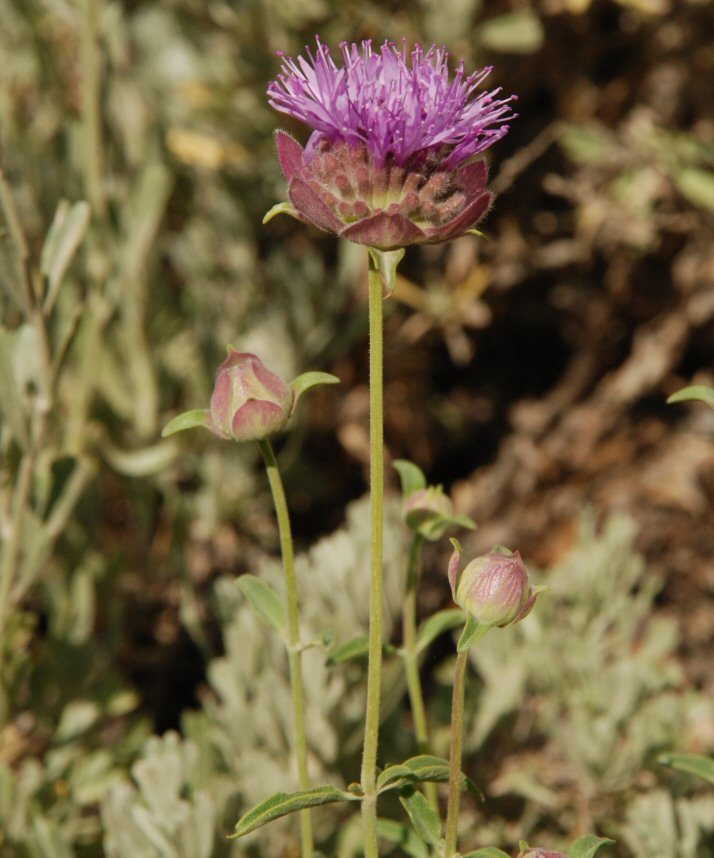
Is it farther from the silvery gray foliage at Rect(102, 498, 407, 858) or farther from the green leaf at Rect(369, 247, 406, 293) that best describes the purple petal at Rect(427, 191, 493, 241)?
the silvery gray foliage at Rect(102, 498, 407, 858)

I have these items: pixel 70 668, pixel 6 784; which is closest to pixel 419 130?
pixel 6 784

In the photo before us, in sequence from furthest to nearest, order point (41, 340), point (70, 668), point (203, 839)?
point (70, 668) → point (41, 340) → point (203, 839)

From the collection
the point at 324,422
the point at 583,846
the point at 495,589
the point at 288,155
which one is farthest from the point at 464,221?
the point at 324,422

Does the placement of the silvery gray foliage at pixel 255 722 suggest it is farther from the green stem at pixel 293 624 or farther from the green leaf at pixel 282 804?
the green leaf at pixel 282 804

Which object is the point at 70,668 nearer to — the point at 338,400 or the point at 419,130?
the point at 338,400

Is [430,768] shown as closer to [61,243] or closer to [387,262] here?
[387,262]

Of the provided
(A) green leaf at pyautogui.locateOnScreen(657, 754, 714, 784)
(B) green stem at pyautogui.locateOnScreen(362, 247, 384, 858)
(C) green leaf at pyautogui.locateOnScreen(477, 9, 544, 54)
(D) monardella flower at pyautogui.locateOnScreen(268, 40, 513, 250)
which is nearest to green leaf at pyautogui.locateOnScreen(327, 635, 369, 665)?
(B) green stem at pyautogui.locateOnScreen(362, 247, 384, 858)
